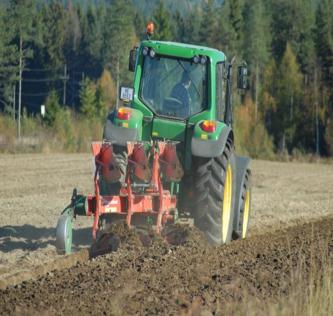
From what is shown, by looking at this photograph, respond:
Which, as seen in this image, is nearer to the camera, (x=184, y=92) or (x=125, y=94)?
(x=125, y=94)

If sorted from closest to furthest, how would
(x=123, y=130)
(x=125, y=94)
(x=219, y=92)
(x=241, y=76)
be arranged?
(x=123, y=130)
(x=125, y=94)
(x=219, y=92)
(x=241, y=76)

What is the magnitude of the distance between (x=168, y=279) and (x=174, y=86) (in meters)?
3.95

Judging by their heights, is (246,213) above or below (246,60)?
above

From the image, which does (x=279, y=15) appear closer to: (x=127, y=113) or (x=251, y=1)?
(x=251, y=1)

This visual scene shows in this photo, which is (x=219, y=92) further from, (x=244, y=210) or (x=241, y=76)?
(x=244, y=210)

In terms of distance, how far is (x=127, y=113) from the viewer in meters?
9.88

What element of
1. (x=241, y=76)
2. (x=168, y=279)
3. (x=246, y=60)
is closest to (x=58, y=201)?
(x=241, y=76)

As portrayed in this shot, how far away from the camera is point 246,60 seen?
66250 mm

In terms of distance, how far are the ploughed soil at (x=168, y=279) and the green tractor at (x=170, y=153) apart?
415 millimetres

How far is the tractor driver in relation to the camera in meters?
10.3

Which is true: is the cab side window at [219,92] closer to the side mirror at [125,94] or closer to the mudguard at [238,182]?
the mudguard at [238,182]

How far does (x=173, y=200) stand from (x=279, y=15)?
60.7m

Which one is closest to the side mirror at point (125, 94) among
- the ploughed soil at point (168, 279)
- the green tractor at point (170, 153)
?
the green tractor at point (170, 153)

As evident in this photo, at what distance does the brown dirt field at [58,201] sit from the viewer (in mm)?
9695
